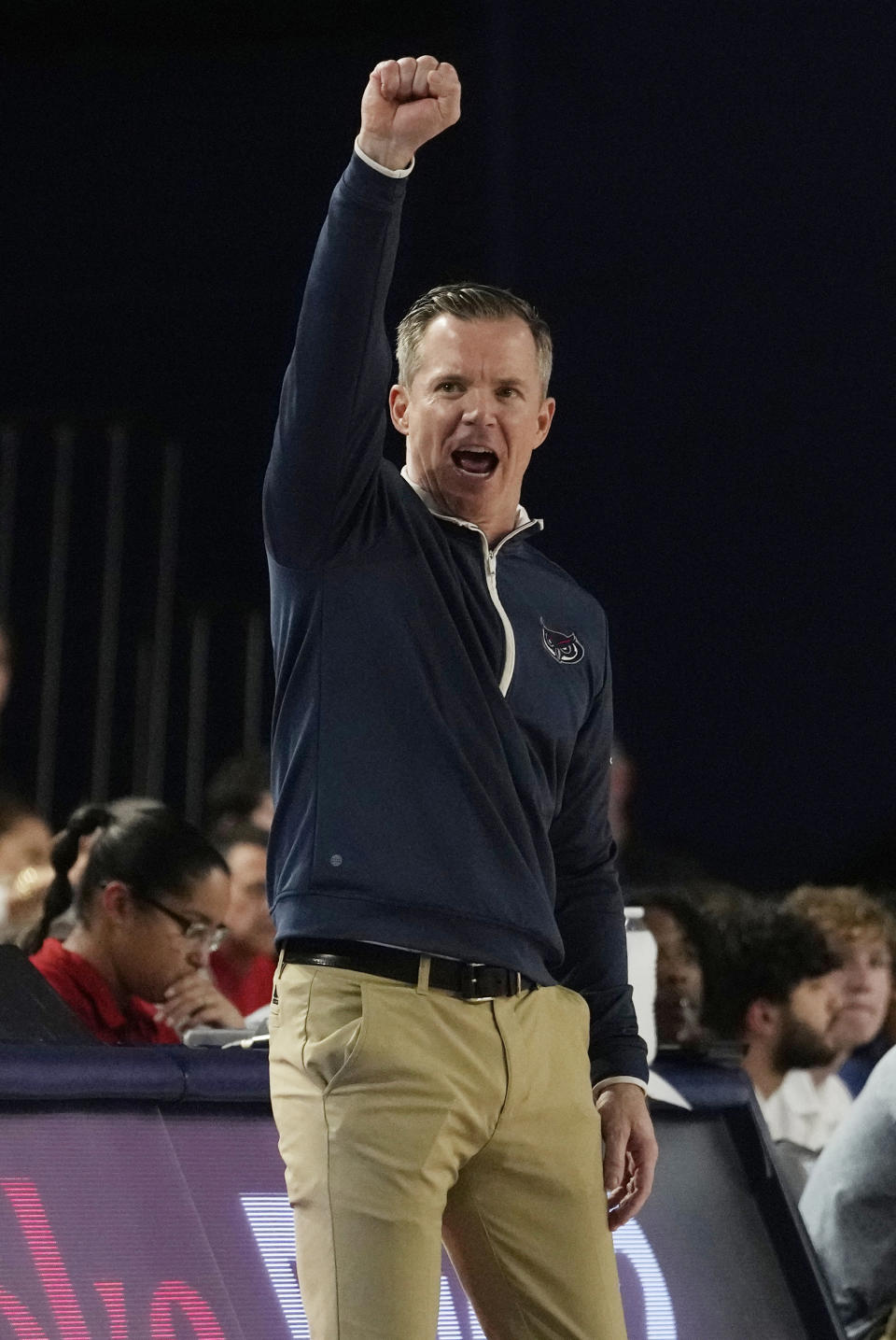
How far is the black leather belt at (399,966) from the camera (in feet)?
5.26

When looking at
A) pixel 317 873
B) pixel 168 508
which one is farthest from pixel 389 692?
pixel 168 508

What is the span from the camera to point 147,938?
3125 mm

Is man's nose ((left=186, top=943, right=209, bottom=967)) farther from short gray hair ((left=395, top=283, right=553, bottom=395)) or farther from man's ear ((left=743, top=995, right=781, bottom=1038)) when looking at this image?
short gray hair ((left=395, top=283, right=553, bottom=395))

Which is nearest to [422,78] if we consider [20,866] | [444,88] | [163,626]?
[444,88]

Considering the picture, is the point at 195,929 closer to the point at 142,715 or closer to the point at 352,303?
the point at 352,303

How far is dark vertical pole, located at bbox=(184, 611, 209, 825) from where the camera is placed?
6.17 metres

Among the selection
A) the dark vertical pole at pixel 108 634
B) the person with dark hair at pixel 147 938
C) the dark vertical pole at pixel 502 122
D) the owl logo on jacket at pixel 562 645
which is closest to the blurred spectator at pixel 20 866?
the person with dark hair at pixel 147 938

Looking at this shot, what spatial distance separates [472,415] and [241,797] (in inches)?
120

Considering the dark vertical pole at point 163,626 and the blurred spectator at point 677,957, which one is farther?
the dark vertical pole at point 163,626

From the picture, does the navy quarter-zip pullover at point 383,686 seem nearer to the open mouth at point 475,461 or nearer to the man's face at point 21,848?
the open mouth at point 475,461

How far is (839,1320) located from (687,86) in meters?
4.98

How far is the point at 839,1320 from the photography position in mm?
2514

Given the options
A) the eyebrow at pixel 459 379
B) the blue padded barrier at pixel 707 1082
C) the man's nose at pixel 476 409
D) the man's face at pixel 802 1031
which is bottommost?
the man's face at pixel 802 1031

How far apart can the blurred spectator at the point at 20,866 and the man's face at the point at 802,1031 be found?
1.44 m
